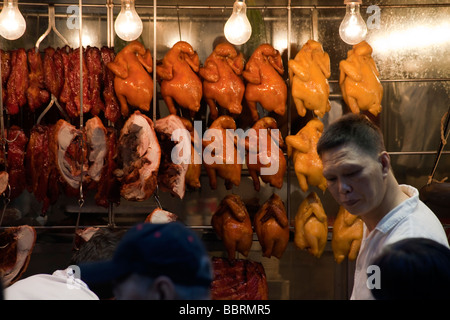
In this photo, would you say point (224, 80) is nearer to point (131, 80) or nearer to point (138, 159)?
point (131, 80)

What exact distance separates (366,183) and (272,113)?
2850mm

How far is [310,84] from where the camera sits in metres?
4.24

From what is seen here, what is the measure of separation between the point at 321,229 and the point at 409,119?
1465 millimetres

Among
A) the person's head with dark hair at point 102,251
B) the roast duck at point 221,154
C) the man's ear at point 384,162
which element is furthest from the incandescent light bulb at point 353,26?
the person's head with dark hair at point 102,251

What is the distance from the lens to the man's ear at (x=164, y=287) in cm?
118

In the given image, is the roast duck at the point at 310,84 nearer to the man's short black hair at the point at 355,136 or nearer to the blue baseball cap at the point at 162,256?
the man's short black hair at the point at 355,136

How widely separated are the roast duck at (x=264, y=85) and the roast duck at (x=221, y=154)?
0.35 meters

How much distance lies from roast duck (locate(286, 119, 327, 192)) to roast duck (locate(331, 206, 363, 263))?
0.33 metres

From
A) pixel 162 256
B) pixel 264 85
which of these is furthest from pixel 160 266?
pixel 264 85

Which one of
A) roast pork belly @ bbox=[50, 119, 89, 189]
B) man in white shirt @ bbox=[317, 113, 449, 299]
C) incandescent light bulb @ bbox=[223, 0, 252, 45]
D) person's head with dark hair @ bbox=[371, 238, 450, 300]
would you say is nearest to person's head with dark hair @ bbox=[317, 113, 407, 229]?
man in white shirt @ bbox=[317, 113, 449, 299]

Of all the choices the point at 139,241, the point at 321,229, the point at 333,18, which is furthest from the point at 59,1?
the point at 139,241

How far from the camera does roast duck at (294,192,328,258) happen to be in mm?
4305

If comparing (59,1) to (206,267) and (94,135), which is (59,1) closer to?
(94,135)

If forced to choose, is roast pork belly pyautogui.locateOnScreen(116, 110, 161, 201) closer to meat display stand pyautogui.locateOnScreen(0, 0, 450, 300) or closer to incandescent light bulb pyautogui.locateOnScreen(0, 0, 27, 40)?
meat display stand pyautogui.locateOnScreen(0, 0, 450, 300)
